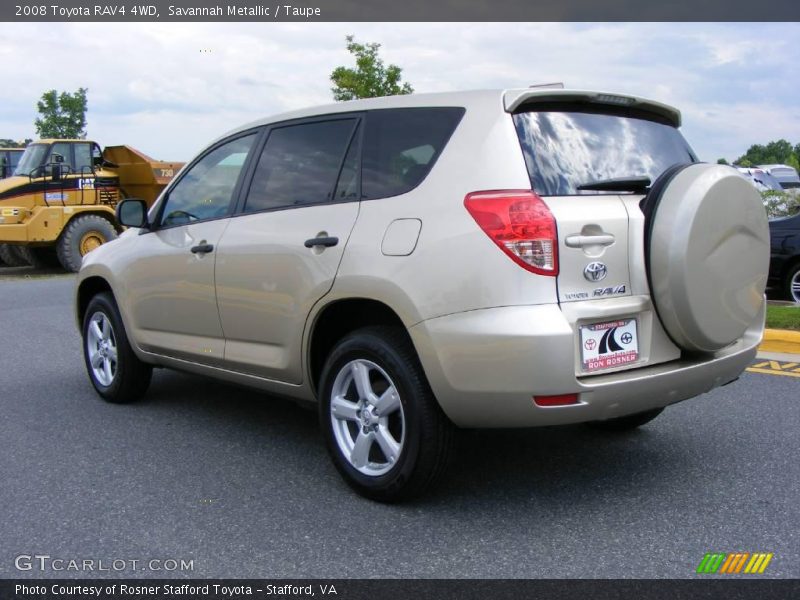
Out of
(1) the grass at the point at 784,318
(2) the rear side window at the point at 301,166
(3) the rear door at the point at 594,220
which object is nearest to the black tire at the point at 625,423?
(3) the rear door at the point at 594,220

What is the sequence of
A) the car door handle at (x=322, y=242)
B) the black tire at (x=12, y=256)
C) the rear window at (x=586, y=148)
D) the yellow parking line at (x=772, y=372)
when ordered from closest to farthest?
the rear window at (x=586, y=148), the car door handle at (x=322, y=242), the yellow parking line at (x=772, y=372), the black tire at (x=12, y=256)

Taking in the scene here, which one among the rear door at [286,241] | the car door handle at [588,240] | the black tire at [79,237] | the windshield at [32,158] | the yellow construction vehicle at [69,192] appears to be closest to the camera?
the car door handle at [588,240]

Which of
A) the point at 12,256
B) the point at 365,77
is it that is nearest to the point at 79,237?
the point at 12,256

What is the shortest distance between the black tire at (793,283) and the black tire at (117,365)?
7.44m

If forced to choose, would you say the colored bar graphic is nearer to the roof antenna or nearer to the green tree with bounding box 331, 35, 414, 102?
the roof antenna

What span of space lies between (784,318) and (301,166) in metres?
5.48

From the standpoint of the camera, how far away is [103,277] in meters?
5.65

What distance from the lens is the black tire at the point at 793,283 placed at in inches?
382

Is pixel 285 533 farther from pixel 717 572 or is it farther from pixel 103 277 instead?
pixel 103 277

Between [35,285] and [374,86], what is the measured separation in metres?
11.9

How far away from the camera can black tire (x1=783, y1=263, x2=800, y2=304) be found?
9.70 metres

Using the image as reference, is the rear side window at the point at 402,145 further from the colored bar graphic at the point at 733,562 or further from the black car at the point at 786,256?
the black car at the point at 786,256

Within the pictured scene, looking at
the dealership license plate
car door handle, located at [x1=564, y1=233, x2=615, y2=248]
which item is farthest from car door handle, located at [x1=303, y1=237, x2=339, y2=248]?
the dealership license plate
